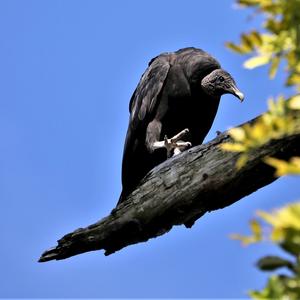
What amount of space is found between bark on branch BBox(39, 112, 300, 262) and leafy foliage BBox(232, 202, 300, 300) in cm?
177

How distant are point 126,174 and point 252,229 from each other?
163 inches

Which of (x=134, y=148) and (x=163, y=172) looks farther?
(x=134, y=148)

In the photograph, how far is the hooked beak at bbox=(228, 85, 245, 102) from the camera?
556cm

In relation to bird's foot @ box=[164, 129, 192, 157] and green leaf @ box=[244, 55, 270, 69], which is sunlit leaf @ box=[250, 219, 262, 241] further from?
bird's foot @ box=[164, 129, 192, 157]

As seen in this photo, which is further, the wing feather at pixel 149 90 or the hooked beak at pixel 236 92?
the hooked beak at pixel 236 92

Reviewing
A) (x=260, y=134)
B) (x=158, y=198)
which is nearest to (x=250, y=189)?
(x=158, y=198)

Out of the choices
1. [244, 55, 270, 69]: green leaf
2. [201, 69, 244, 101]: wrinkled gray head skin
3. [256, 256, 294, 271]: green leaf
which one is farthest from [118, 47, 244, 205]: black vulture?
[256, 256, 294, 271]: green leaf

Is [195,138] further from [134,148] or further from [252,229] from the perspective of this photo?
[252,229]

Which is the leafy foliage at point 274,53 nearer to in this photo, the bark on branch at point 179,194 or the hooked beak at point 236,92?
the bark on branch at point 179,194

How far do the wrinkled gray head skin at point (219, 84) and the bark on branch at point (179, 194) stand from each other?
83.5 inches

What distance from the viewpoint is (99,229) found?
136 inches

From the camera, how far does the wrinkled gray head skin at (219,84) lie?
548cm

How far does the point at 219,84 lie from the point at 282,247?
173 inches

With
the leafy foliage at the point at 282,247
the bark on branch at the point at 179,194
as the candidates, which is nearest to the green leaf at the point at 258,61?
the leafy foliage at the point at 282,247
